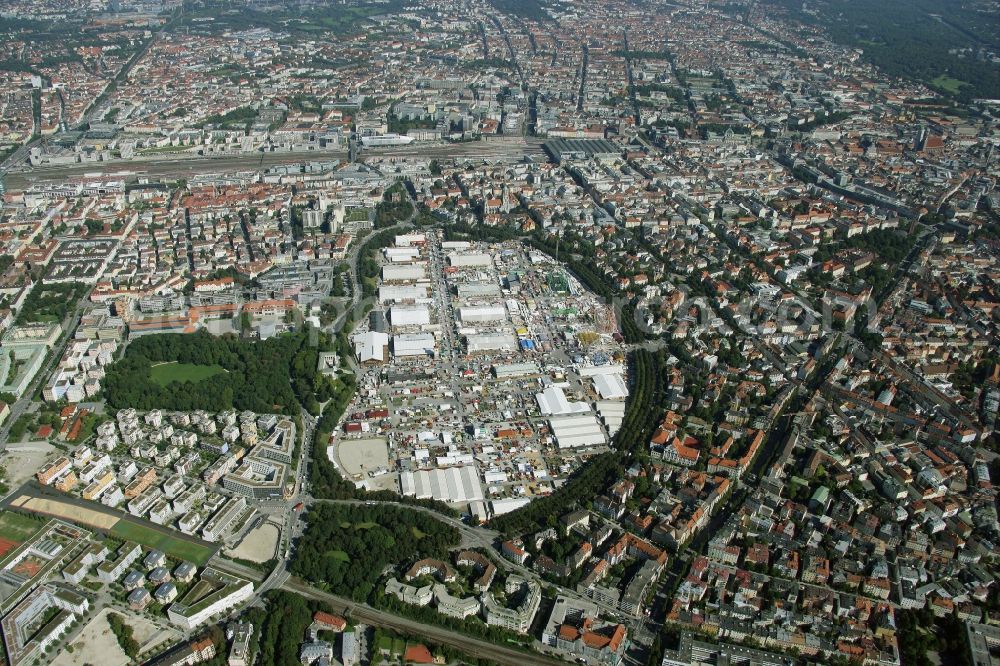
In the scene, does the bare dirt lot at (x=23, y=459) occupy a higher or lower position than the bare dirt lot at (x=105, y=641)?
lower

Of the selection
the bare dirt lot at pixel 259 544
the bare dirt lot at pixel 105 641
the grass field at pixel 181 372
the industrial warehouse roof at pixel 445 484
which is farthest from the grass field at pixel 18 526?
the industrial warehouse roof at pixel 445 484

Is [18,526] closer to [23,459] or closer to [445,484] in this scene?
[23,459]

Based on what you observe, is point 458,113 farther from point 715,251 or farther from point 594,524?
point 594,524

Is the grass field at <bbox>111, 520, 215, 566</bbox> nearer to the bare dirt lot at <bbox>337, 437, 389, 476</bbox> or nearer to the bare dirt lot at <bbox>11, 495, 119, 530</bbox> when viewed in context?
the bare dirt lot at <bbox>11, 495, 119, 530</bbox>

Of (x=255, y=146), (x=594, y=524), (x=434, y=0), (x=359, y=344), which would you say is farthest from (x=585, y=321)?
(x=434, y=0)

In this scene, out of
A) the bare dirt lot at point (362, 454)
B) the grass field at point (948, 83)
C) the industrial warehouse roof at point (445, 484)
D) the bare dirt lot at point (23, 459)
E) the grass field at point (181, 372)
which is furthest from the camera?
the grass field at point (948, 83)

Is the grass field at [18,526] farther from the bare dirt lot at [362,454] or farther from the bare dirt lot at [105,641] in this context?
the bare dirt lot at [362,454]
